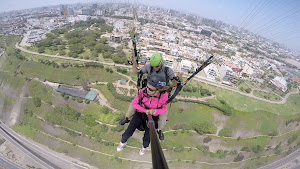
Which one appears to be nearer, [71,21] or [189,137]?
[189,137]

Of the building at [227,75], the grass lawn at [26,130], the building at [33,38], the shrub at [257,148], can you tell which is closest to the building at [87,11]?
the building at [33,38]

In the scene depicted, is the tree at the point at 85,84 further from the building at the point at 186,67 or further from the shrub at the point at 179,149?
the building at the point at 186,67

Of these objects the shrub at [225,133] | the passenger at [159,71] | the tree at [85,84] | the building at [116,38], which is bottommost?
the shrub at [225,133]

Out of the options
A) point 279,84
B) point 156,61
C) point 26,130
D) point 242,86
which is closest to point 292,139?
point 242,86

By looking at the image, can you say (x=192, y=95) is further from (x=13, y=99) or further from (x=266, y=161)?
(x=13, y=99)

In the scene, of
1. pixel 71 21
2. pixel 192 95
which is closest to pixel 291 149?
pixel 192 95

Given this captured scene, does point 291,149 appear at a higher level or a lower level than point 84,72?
lower
